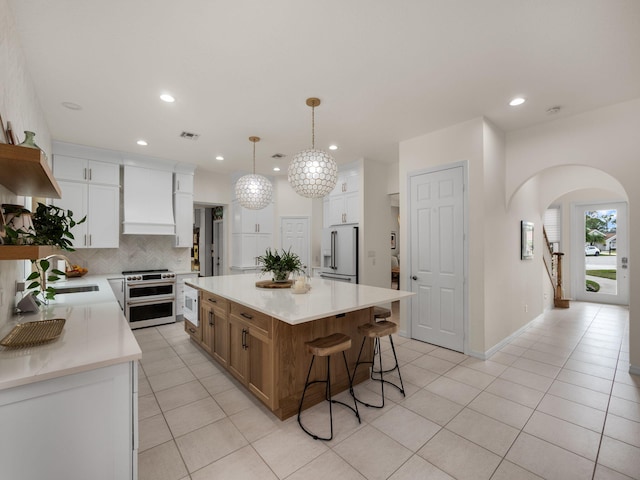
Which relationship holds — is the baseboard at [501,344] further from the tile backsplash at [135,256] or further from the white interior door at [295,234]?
the tile backsplash at [135,256]

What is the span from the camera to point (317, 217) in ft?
21.8

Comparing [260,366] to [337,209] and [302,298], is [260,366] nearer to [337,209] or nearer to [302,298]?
[302,298]

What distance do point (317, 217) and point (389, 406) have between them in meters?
4.59

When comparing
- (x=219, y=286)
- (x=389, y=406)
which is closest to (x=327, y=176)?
(x=219, y=286)

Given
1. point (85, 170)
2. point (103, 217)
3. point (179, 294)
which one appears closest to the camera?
point (85, 170)

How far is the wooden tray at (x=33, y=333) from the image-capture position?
1.51 m

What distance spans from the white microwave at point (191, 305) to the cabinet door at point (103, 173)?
2.31 meters

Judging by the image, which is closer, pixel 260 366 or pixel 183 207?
pixel 260 366

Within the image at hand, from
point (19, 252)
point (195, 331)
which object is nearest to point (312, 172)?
point (19, 252)

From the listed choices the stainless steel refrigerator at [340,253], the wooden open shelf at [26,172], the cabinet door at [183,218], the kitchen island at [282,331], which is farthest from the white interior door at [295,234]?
the wooden open shelf at [26,172]

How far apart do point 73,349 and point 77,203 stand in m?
4.00

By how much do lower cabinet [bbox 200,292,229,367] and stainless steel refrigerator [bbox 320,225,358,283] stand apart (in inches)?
104

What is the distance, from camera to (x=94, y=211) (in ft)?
15.2

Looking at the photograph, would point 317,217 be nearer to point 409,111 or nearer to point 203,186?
point 203,186
